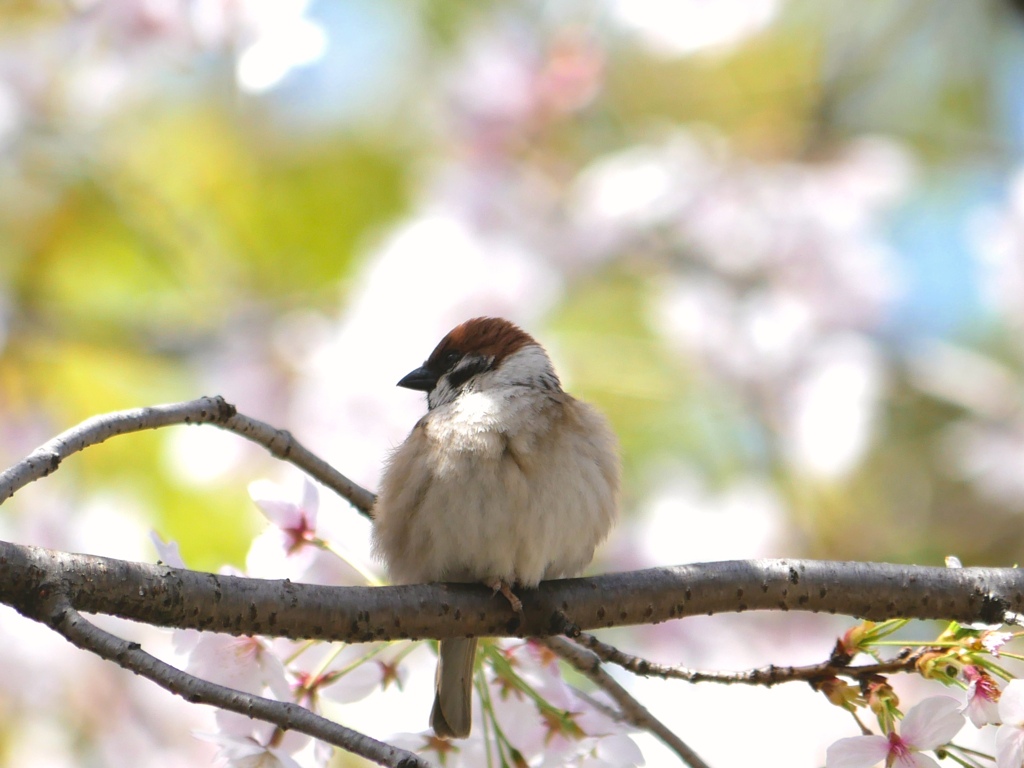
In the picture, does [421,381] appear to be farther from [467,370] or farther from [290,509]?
[290,509]

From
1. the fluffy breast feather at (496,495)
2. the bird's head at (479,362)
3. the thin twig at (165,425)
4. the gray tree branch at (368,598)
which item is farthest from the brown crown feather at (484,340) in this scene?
the gray tree branch at (368,598)

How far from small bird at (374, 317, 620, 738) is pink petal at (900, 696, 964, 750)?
0.62 m

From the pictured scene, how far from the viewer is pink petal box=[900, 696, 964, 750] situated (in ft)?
4.78

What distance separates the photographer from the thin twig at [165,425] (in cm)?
147

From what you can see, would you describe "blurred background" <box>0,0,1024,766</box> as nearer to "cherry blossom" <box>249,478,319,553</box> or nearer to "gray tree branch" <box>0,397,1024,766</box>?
"cherry blossom" <box>249,478,319,553</box>

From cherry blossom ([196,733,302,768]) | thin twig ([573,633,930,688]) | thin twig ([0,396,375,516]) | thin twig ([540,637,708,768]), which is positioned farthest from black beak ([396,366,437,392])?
cherry blossom ([196,733,302,768])

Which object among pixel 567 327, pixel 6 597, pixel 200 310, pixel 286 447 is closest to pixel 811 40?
pixel 567 327

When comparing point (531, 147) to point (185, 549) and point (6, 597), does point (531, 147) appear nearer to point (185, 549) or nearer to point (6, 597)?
point (185, 549)

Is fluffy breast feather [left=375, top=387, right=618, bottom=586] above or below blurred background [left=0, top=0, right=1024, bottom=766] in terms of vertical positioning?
below

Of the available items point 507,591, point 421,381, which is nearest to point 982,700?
point 507,591

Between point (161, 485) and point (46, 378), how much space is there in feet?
2.02

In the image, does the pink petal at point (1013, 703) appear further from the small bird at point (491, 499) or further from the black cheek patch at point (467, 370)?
the black cheek patch at point (467, 370)

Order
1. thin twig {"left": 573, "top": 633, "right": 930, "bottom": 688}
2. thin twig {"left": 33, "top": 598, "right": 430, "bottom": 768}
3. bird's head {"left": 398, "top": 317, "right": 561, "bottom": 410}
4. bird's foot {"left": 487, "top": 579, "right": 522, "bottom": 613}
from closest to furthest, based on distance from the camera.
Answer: thin twig {"left": 33, "top": 598, "right": 430, "bottom": 768}, thin twig {"left": 573, "top": 633, "right": 930, "bottom": 688}, bird's foot {"left": 487, "top": 579, "right": 522, "bottom": 613}, bird's head {"left": 398, "top": 317, "right": 561, "bottom": 410}

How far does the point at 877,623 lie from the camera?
172 cm
